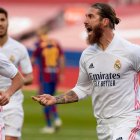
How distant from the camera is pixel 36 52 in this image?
18203mm

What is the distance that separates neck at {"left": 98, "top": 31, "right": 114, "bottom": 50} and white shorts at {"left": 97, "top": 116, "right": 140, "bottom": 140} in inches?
33.2

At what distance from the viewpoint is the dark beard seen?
8758 mm

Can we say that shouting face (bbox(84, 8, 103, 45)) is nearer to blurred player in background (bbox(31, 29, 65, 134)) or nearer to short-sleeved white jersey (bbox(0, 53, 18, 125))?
short-sleeved white jersey (bbox(0, 53, 18, 125))

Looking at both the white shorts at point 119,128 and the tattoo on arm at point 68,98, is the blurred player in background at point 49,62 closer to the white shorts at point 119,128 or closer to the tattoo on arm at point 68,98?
the tattoo on arm at point 68,98

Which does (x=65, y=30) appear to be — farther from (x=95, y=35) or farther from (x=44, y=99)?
(x=44, y=99)

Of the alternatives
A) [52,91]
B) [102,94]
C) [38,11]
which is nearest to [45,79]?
[52,91]

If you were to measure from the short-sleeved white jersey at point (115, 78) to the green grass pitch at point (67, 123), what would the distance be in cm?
709

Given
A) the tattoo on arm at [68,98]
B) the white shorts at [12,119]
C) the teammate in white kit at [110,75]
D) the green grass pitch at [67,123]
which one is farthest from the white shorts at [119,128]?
the green grass pitch at [67,123]

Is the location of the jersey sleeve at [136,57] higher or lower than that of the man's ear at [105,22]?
lower

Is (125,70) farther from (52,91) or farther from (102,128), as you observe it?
(52,91)

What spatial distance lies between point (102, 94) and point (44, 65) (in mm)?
9781

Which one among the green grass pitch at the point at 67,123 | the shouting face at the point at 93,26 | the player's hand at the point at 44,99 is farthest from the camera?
the green grass pitch at the point at 67,123

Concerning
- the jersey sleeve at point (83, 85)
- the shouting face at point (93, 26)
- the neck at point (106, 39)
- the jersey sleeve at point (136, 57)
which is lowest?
the jersey sleeve at point (83, 85)

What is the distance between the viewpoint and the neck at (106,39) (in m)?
8.96
